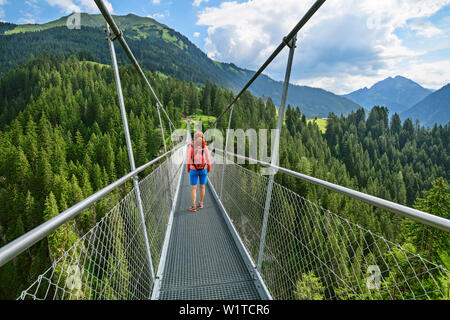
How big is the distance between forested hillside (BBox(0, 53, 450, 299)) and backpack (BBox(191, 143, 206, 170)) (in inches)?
538

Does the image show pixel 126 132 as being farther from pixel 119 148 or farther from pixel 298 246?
pixel 119 148

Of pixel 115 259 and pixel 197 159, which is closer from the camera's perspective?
pixel 115 259

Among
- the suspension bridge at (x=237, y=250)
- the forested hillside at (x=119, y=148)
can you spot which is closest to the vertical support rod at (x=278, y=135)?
the suspension bridge at (x=237, y=250)

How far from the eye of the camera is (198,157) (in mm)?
4227

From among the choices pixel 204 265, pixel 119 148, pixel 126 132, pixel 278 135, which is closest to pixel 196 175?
pixel 204 265

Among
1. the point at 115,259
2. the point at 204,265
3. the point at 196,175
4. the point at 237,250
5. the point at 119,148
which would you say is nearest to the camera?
the point at 115,259

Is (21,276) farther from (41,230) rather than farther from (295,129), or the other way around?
(295,129)

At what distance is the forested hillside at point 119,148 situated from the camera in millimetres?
31200

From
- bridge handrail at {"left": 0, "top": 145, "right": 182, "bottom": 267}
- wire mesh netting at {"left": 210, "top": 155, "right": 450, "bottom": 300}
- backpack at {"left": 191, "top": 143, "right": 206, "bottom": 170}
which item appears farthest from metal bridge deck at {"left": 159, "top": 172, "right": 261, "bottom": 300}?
bridge handrail at {"left": 0, "top": 145, "right": 182, "bottom": 267}

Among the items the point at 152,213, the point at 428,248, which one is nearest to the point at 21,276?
the point at 152,213

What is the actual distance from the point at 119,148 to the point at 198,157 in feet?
153
